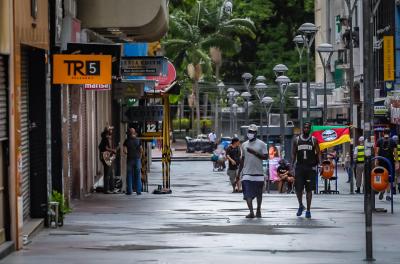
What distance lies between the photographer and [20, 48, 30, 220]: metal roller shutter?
18.7 metres

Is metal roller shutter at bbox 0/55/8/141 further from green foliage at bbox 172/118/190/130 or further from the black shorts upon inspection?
green foliage at bbox 172/118/190/130

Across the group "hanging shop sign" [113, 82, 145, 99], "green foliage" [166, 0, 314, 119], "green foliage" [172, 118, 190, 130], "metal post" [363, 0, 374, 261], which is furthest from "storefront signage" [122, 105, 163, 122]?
"green foliage" [172, 118, 190, 130]

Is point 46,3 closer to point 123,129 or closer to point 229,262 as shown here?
point 229,262

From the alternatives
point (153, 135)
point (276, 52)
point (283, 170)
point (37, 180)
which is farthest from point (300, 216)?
point (276, 52)

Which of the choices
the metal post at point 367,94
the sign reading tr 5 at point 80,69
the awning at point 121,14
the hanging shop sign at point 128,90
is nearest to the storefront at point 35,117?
the sign reading tr 5 at point 80,69

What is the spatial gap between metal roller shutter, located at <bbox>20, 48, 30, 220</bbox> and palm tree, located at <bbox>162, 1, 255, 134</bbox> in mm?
72671

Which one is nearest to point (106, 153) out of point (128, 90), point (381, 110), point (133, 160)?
point (133, 160)

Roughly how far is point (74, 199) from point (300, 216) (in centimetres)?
678

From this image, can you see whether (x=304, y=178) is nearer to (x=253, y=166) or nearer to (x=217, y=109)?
(x=253, y=166)

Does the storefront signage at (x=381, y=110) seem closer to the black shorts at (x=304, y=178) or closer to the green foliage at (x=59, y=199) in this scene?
the black shorts at (x=304, y=178)

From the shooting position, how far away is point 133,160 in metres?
33.0

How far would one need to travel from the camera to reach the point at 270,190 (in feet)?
137

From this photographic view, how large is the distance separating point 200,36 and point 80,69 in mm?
73499

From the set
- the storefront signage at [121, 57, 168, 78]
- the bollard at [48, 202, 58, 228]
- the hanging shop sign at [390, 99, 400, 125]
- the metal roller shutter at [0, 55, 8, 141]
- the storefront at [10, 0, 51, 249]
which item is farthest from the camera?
the hanging shop sign at [390, 99, 400, 125]
